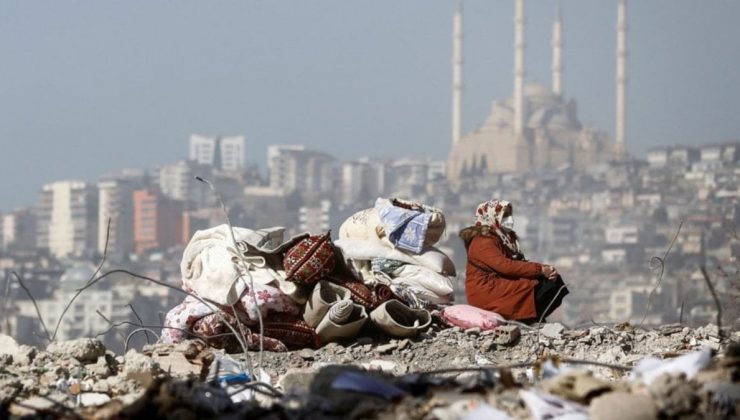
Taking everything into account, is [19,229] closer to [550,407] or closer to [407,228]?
[407,228]

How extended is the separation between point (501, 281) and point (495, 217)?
1.07 feet

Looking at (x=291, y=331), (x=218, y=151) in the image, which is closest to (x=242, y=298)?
(x=291, y=331)

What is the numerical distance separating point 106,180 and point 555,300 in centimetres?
13546

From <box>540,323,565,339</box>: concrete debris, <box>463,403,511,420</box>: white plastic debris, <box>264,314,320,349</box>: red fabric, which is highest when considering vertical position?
<box>463,403,511,420</box>: white plastic debris

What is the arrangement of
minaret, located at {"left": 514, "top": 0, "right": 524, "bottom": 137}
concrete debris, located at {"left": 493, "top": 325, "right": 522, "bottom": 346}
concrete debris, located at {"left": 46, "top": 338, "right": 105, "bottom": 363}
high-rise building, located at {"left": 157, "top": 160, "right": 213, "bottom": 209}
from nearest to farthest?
concrete debris, located at {"left": 46, "top": 338, "right": 105, "bottom": 363} < concrete debris, located at {"left": 493, "top": 325, "right": 522, "bottom": 346} < minaret, located at {"left": 514, "top": 0, "right": 524, "bottom": 137} < high-rise building, located at {"left": 157, "top": 160, "right": 213, "bottom": 209}

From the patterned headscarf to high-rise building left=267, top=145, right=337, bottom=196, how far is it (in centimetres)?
13769

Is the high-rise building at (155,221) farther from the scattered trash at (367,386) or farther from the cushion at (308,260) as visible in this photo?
the scattered trash at (367,386)

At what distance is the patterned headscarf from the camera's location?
320 inches

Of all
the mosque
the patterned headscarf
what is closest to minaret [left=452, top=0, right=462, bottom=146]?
the mosque

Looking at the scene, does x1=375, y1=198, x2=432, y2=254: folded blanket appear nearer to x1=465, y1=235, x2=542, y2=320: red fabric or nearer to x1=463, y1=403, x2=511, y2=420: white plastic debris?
x1=465, y1=235, x2=542, y2=320: red fabric

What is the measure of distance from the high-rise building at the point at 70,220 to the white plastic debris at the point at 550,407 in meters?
128

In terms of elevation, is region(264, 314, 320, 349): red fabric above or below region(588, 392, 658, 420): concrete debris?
below

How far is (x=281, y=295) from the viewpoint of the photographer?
742 cm

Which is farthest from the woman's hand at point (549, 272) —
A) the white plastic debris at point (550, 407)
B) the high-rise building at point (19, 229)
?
the high-rise building at point (19, 229)
